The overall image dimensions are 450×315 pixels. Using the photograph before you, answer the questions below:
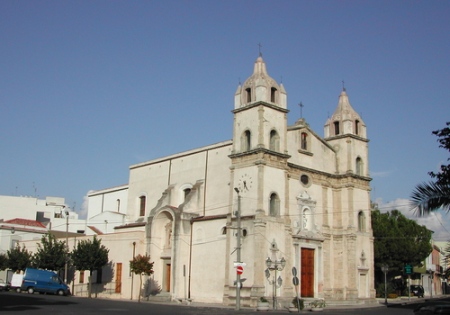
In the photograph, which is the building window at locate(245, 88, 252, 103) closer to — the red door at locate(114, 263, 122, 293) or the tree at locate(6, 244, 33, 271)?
the red door at locate(114, 263, 122, 293)

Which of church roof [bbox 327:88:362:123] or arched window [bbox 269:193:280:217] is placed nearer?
arched window [bbox 269:193:280:217]

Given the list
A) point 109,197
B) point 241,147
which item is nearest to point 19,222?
point 109,197

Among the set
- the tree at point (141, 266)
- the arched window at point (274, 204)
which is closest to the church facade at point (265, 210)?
the arched window at point (274, 204)

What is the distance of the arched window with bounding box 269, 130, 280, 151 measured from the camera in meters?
38.7

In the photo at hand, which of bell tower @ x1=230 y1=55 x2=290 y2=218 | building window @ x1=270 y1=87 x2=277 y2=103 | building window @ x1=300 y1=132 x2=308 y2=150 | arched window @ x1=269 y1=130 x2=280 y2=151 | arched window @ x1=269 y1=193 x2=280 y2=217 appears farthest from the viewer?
building window @ x1=300 y1=132 x2=308 y2=150

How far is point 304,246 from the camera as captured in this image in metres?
40.0

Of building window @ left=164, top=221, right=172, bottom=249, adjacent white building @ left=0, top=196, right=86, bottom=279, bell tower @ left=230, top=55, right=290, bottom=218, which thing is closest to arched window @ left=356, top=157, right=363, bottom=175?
bell tower @ left=230, top=55, right=290, bottom=218

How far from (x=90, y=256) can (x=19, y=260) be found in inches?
447

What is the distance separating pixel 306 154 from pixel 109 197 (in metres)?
24.3

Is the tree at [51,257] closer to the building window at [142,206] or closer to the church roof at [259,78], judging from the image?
the building window at [142,206]

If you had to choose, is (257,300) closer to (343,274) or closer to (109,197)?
(343,274)

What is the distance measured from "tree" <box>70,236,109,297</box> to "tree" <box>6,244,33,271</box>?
924cm

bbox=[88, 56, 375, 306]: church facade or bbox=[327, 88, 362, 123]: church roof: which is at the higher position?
bbox=[327, 88, 362, 123]: church roof

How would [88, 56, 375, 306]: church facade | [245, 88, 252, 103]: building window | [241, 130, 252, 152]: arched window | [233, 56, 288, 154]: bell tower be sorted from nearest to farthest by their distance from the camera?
[88, 56, 375, 306]: church facade
[233, 56, 288, 154]: bell tower
[241, 130, 252, 152]: arched window
[245, 88, 252, 103]: building window
